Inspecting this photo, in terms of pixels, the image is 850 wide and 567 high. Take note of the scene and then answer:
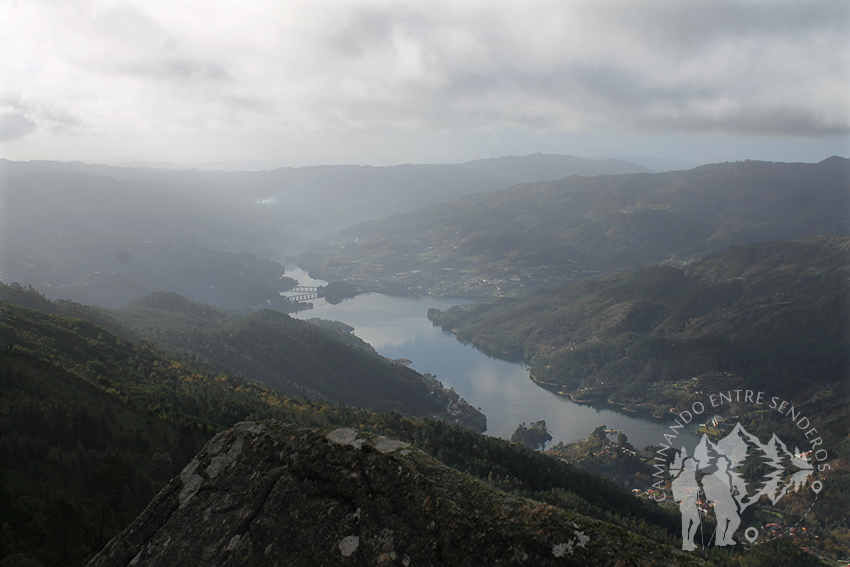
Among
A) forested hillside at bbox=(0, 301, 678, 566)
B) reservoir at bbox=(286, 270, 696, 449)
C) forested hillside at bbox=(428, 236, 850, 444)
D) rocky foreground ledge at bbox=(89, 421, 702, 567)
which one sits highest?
rocky foreground ledge at bbox=(89, 421, 702, 567)

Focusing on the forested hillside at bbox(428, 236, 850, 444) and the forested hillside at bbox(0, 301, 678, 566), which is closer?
the forested hillside at bbox(0, 301, 678, 566)

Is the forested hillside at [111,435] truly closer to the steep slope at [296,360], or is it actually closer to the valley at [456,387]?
the valley at [456,387]

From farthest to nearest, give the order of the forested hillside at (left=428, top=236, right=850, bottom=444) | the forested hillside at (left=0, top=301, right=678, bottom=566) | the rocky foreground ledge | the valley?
the forested hillside at (left=428, top=236, right=850, bottom=444) → the valley → the forested hillside at (left=0, top=301, right=678, bottom=566) → the rocky foreground ledge

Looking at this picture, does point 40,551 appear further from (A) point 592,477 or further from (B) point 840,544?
(B) point 840,544

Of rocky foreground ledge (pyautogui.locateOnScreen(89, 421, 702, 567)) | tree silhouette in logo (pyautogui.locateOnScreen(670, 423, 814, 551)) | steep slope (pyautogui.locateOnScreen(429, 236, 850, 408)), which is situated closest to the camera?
rocky foreground ledge (pyautogui.locateOnScreen(89, 421, 702, 567))

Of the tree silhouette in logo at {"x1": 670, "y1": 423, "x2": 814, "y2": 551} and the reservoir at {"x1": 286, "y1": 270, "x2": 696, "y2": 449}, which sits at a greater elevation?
the tree silhouette in logo at {"x1": 670, "y1": 423, "x2": 814, "y2": 551}

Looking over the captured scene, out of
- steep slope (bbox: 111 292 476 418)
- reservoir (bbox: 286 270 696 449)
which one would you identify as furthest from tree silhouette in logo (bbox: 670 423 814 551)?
steep slope (bbox: 111 292 476 418)

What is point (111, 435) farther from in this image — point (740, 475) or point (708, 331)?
point (708, 331)

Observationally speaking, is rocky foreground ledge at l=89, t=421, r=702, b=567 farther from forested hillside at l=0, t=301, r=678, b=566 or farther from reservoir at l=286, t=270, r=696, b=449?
reservoir at l=286, t=270, r=696, b=449

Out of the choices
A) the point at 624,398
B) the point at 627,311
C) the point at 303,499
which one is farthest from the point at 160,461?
the point at 627,311
